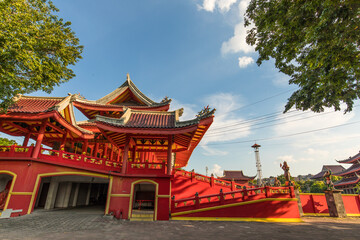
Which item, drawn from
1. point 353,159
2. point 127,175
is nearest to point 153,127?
point 127,175

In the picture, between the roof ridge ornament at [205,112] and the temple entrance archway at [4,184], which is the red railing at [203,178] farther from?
the temple entrance archway at [4,184]

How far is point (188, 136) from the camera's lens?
1163 centimetres

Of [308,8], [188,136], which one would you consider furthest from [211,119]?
[308,8]

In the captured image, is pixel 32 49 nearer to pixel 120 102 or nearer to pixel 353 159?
pixel 120 102

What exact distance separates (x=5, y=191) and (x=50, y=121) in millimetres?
4533

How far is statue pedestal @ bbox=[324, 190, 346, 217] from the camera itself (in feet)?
42.3

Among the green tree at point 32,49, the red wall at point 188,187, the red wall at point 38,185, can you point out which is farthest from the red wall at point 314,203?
the green tree at point 32,49

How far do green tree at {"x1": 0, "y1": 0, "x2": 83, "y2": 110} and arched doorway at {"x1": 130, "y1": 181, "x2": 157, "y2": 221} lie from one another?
7682 millimetres

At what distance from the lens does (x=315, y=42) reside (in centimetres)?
605

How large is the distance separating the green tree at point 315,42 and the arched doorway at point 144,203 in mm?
9444

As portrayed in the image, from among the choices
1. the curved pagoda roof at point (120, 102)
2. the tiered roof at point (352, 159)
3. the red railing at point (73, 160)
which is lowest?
the red railing at point (73, 160)

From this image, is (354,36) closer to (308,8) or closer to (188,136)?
(308,8)

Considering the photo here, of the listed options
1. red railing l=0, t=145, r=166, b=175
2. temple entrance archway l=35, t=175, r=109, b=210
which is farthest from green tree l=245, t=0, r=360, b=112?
temple entrance archway l=35, t=175, r=109, b=210

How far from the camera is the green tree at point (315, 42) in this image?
203 inches
